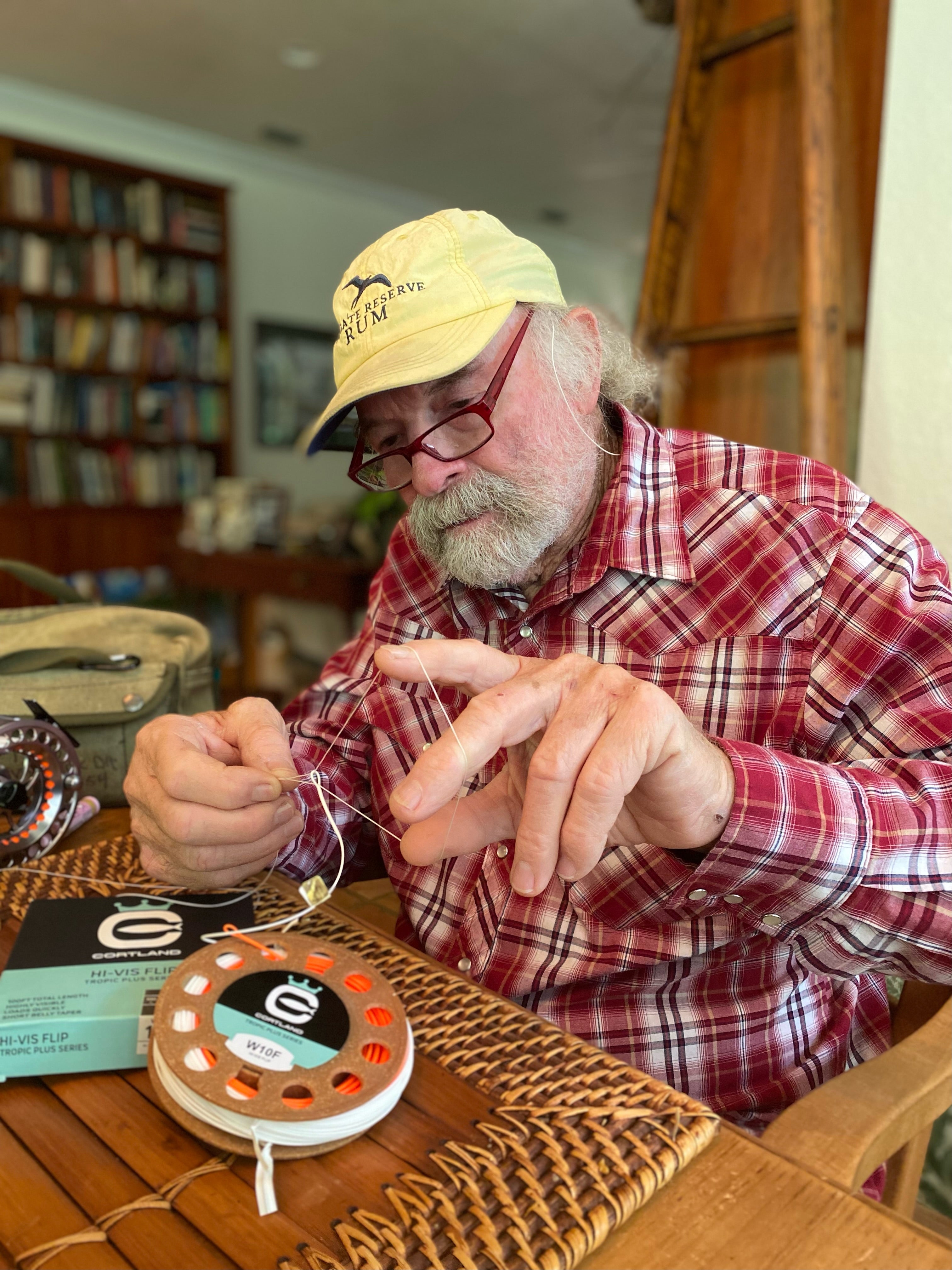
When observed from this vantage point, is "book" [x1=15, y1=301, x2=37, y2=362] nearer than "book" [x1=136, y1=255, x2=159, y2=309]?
Yes

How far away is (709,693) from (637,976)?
28 centimetres

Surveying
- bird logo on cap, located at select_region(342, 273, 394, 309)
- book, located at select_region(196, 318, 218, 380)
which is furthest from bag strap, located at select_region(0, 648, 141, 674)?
book, located at select_region(196, 318, 218, 380)

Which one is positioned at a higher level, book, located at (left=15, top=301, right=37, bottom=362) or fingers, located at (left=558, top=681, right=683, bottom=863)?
book, located at (left=15, top=301, right=37, bottom=362)

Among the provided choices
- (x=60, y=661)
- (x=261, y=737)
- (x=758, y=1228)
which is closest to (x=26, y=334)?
(x=60, y=661)

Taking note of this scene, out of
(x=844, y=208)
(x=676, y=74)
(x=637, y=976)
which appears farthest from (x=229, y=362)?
(x=637, y=976)

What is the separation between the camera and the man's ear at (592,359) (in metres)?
1.06

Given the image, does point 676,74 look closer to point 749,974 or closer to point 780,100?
point 780,100

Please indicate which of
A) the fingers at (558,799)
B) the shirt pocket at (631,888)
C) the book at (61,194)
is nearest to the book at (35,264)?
the book at (61,194)

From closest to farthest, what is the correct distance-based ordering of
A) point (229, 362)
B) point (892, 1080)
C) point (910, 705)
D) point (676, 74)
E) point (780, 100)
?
point (892, 1080)
point (910, 705)
point (780, 100)
point (676, 74)
point (229, 362)

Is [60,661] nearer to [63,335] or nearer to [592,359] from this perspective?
[592,359]

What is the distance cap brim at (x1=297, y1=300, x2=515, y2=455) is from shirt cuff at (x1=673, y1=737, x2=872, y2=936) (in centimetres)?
48

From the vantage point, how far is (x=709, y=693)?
2.94 ft

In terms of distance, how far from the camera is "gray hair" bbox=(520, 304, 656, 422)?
1.01 m

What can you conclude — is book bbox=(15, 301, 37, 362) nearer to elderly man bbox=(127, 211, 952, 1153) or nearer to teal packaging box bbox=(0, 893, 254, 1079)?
elderly man bbox=(127, 211, 952, 1153)
